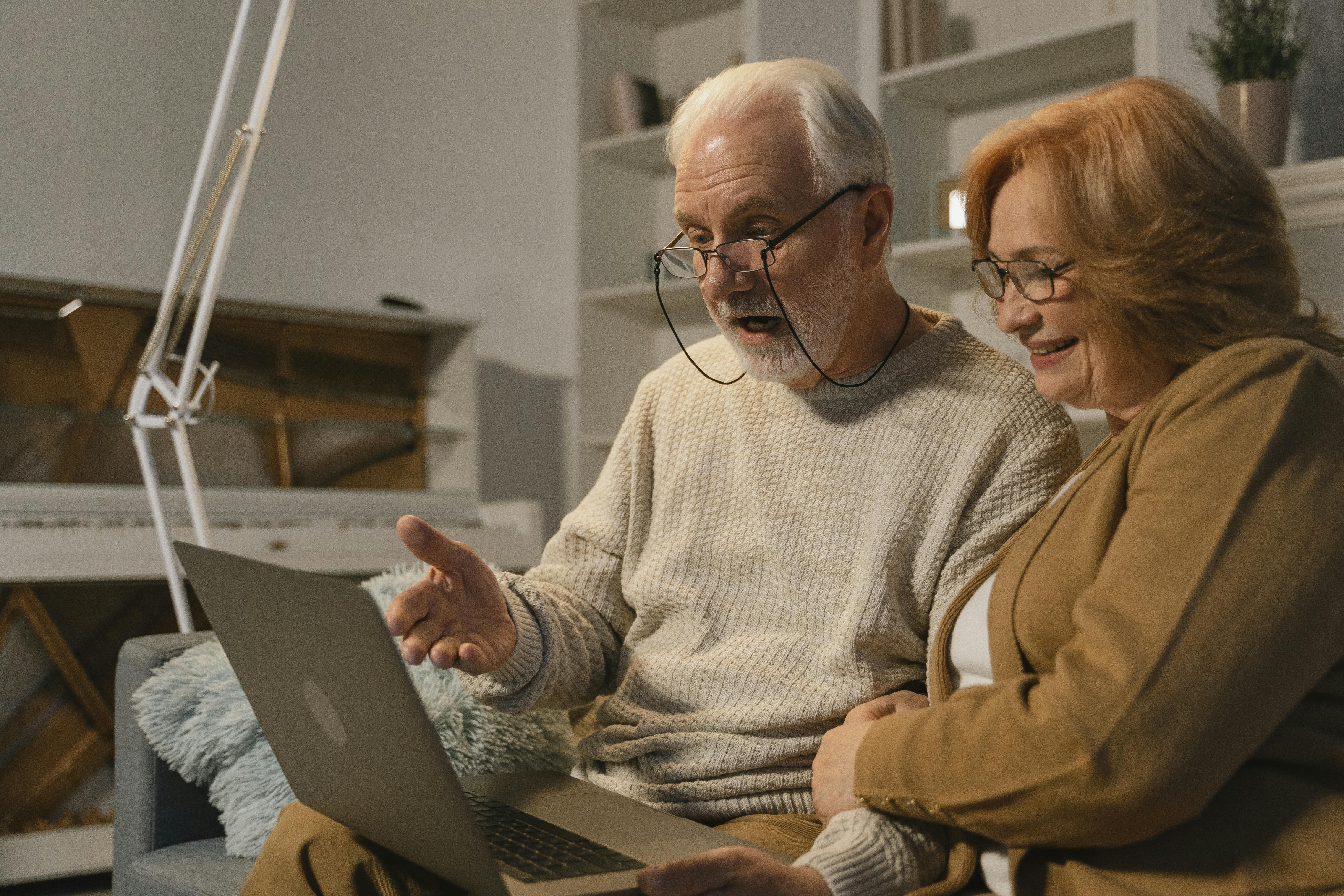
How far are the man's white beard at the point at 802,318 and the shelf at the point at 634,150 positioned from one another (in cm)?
250

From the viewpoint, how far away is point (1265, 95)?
2340 millimetres

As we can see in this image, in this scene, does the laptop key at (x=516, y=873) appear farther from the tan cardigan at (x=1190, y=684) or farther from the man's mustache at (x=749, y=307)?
the man's mustache at (x=749, y=307)

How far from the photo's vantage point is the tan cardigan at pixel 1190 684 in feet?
2.63

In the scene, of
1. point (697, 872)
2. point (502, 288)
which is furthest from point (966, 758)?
point (502, 288)

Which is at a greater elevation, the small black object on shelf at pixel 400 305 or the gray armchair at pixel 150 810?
the small black object on shelf at pixel 400 305

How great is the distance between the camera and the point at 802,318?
135 centimetres

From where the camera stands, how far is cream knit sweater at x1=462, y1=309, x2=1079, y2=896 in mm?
1269

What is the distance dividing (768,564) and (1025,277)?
0.46 m

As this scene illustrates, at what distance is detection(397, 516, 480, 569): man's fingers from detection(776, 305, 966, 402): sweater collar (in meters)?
0.46

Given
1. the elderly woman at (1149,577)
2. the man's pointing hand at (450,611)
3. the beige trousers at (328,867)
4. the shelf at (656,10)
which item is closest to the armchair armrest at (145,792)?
the beige trousers at (328,867)

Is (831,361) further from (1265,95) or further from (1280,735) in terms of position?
(1265,95)

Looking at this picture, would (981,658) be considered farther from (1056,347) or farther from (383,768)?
(383,768)

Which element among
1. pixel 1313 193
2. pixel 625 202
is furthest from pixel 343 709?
pixel 625 202

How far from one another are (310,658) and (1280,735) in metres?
0.72
